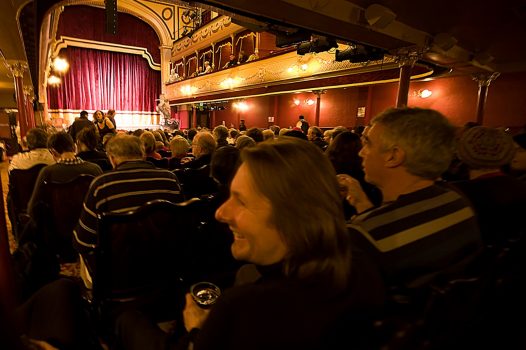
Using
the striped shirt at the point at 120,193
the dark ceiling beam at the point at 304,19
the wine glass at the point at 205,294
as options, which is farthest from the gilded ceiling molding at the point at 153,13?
the wine glass at the point at 205,294

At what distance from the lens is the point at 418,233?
0.91 meters

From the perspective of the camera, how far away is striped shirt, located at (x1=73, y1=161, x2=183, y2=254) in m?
1.66

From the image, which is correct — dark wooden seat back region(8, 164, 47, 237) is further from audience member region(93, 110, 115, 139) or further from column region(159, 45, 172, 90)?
column region(159, 45, 172, 90)

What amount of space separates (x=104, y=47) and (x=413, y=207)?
19.6 meters

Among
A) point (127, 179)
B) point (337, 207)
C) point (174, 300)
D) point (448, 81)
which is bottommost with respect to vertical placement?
point (174, 300)

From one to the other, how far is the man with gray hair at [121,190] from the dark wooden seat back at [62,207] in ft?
1.26

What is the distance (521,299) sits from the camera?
4.36ft

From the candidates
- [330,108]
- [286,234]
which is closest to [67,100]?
[330,108]

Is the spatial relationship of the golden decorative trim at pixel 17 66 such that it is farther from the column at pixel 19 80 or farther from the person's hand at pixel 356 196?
the person's hand at pixel 356 196

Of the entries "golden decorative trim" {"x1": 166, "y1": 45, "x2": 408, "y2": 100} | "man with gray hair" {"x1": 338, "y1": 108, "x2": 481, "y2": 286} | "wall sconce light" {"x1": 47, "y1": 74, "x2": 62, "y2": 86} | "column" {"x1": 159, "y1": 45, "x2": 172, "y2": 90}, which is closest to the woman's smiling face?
"man with gray hair" {"x1": 338, "y1": 108, "x2": 481, "y2": 286}

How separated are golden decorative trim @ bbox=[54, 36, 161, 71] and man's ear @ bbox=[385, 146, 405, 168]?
698 inches

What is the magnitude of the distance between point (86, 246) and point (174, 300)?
62 centimetres

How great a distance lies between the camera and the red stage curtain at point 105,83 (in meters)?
16.0

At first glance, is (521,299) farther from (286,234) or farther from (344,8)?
(344,8)
